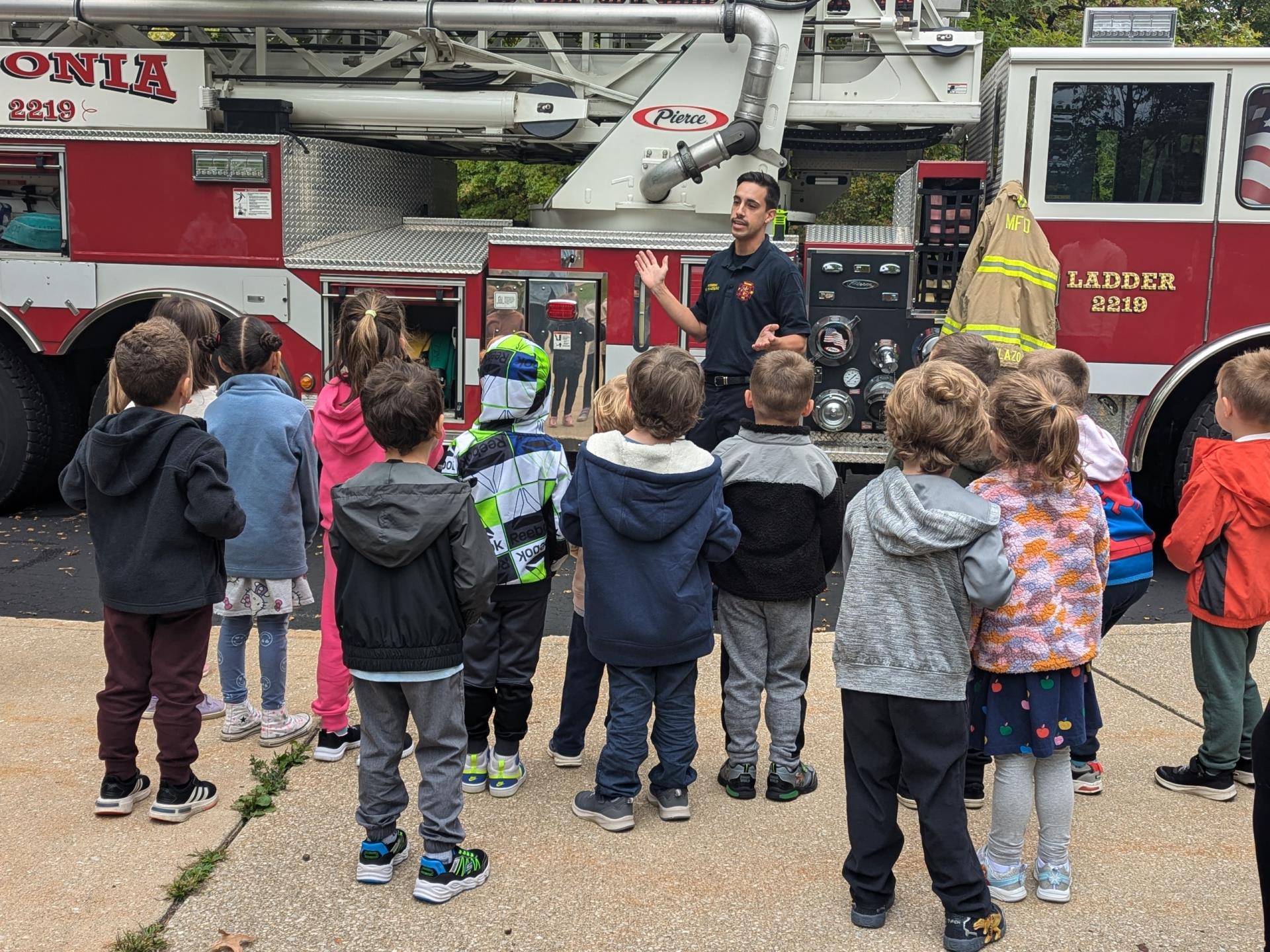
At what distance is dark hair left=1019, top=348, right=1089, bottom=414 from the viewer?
3.74 metres

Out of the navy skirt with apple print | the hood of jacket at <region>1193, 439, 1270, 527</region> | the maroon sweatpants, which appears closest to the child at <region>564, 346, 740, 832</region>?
the navy skirt with apple print

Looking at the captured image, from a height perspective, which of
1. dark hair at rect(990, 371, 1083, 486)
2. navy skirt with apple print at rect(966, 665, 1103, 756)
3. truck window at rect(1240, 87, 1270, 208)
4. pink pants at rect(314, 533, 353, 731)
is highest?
truck window at rect(1240, 87, 1270, 208)

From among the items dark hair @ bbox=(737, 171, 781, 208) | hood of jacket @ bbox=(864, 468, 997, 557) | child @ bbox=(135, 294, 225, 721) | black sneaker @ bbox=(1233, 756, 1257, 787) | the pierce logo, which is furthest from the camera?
the pierce logo

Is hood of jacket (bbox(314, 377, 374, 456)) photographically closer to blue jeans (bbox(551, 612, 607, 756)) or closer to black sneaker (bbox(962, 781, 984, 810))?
blue jeans (bbox(551, 612, 607, 756))

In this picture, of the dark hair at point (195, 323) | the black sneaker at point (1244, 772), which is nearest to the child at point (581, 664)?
the dark hair at point (195, 323)

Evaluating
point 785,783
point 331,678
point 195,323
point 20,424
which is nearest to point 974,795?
Result: point 785,783

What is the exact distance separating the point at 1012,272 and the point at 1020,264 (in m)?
0.06

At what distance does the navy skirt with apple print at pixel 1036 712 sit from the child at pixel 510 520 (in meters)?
1.36

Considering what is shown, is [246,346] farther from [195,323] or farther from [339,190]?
[339,190]

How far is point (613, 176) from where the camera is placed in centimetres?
704

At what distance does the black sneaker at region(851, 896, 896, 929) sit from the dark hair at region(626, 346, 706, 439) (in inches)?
53.6

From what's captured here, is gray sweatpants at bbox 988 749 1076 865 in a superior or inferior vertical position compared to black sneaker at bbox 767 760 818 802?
superior

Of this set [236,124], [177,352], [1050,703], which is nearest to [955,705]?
[1050,703]

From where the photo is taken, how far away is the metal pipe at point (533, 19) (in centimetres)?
661
